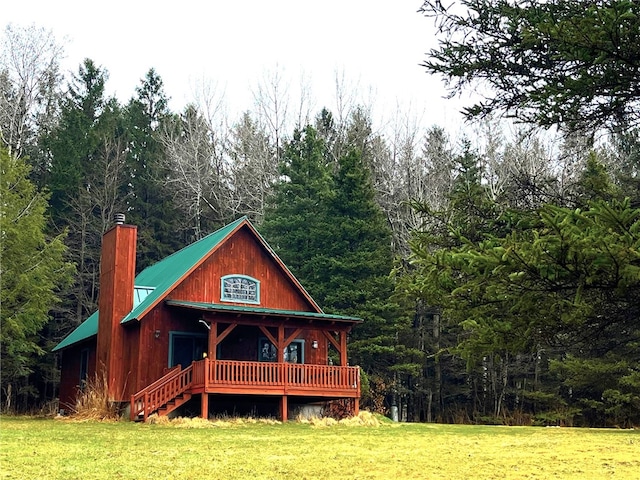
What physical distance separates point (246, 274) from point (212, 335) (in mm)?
3837

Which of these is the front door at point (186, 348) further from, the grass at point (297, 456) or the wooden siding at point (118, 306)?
the grass at point (297, 456)

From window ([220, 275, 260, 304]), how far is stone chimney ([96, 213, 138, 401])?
2.89 meters

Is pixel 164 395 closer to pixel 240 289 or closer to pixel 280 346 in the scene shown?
pixel 280 346

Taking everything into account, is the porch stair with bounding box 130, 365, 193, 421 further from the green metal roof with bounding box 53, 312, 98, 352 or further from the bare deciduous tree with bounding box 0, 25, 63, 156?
the bare deciduous tree with bounding box 0, 25, 63, 156

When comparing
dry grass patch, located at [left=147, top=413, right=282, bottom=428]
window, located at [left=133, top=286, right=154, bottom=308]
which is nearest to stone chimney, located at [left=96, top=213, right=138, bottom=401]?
window, located at [left=133, top=286, right=154, bottom=308]

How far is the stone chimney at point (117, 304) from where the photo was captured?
2234 cm

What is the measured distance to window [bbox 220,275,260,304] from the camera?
77.6ft

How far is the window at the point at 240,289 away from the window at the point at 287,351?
56.2 inches

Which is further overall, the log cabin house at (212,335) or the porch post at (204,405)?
the log cabin house at (212,335)

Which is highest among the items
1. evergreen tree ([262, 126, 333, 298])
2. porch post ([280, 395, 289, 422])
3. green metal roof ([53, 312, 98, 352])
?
evergreen tree ([262, 126, 333, 298])

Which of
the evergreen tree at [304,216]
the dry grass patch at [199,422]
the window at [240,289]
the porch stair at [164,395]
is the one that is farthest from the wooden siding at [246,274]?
the evergreen tree at [304,216]

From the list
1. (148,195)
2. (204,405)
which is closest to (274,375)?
(204,405)

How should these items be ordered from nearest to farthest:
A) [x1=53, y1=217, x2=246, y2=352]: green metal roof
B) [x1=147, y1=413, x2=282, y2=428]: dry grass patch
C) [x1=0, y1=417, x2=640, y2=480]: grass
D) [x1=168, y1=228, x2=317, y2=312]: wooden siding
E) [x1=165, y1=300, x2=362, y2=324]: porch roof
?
[x1=0, y1=417, x2=640, y2=480]: grass < [x1=147, y1=413, x2=282, y2=428]: dry grass patch < [x1=165, y1=300, x2=362, y2=324]: porch roof < [x1=53, y1=217, x2=246, y2=352]: green metal roof < [x1=168, y1=228, x2=317, y2=312]: wooden siding

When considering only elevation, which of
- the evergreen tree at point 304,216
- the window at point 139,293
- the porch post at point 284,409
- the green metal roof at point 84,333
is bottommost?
the porch post at point 284,409
